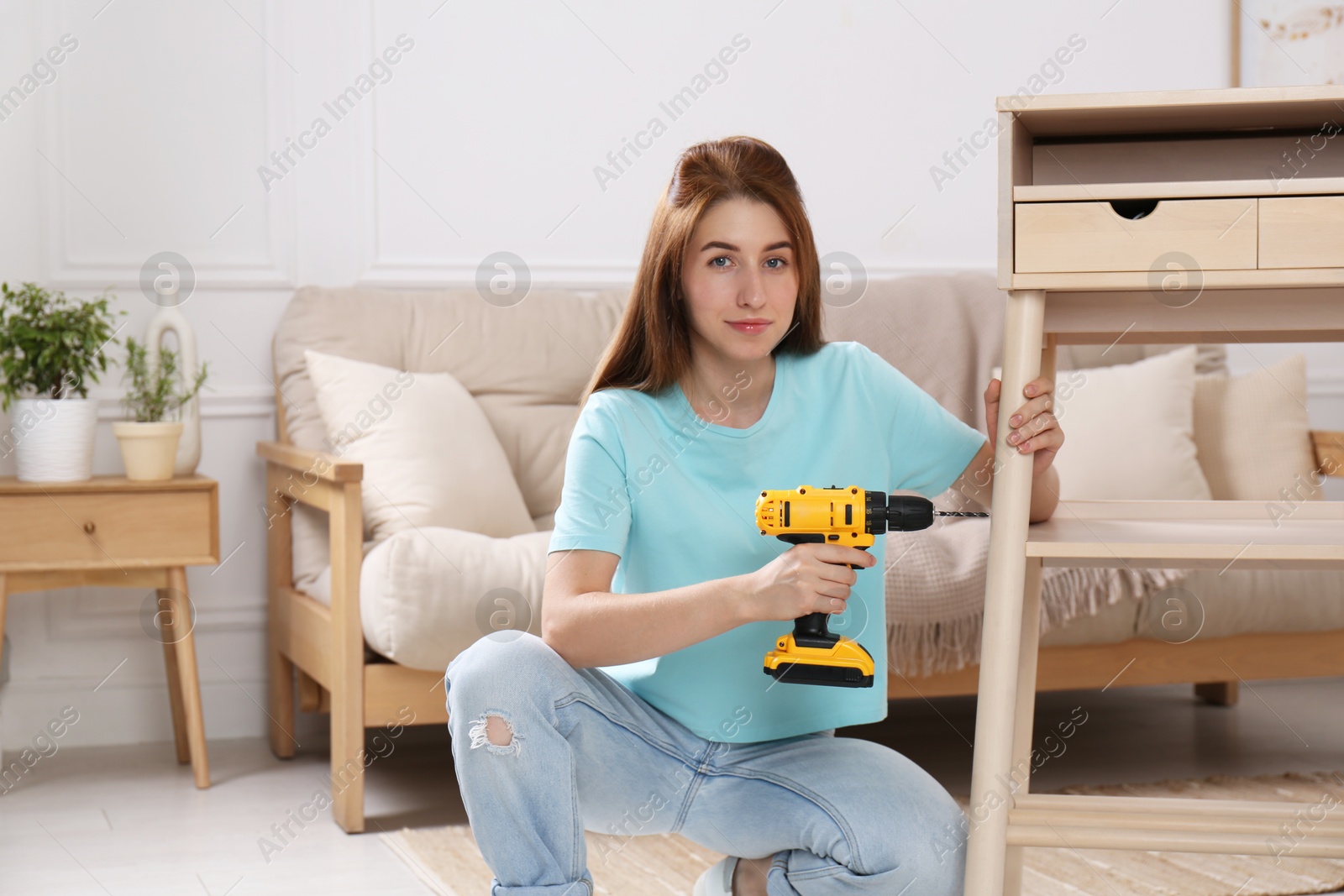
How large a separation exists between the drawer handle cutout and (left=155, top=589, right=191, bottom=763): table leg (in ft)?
6.52

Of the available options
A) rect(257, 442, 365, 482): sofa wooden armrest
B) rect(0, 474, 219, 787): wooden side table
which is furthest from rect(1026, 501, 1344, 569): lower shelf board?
rect(0, 474, 219, 787): wooden side table

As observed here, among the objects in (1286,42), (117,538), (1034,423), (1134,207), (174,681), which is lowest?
(174,681)

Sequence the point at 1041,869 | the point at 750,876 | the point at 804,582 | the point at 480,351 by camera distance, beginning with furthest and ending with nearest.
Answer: the point at 480,351 < the point at 1041,869 < the point at 750,876 < the point at 804,582

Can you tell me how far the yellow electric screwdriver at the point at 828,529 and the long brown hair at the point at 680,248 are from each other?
0.27m

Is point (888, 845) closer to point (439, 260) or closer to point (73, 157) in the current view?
point (439, 260)

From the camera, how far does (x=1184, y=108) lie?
45.4 inches

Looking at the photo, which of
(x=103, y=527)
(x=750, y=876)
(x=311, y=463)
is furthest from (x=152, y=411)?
(x=750, y=876)

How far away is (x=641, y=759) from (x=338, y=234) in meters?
1.88

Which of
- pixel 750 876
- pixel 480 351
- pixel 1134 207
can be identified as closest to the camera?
pixel 1134 207

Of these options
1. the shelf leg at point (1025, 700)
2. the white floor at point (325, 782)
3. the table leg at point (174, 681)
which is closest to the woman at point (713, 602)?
the shelf leg at point (1025, 700)

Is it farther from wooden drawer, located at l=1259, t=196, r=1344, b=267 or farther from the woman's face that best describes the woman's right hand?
wooden drawer, located at l=1259, t=196, r=1344, b=267

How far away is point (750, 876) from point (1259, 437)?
173 centimetres

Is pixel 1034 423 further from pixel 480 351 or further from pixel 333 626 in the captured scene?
pixel 480 351

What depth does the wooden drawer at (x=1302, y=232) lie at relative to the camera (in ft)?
3.76
